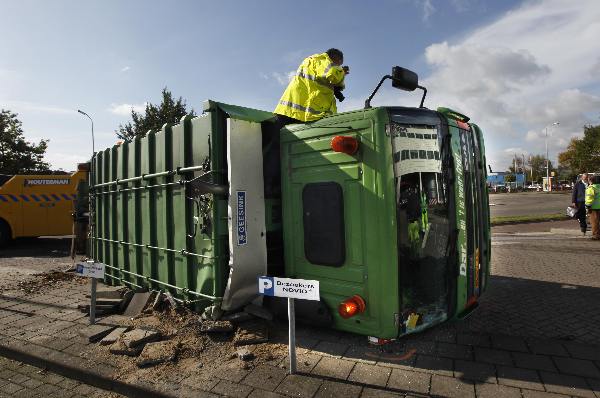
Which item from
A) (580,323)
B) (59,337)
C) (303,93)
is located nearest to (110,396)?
(59,337)

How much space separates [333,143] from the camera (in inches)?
141

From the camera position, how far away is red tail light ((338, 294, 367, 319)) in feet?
11.4

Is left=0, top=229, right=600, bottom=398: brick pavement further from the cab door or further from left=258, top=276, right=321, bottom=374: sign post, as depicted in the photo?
the cab door

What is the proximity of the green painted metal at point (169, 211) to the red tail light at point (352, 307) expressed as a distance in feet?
4.72

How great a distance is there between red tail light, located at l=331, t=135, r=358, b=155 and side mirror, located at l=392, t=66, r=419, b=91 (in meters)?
0.96

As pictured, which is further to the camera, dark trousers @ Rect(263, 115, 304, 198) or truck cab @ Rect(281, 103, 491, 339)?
dark trousers @ Rect(263, 115, 304, 198)

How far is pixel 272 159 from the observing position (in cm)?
447

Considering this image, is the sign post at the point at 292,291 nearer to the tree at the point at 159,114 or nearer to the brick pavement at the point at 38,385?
the brick pavement at the point at 38,385

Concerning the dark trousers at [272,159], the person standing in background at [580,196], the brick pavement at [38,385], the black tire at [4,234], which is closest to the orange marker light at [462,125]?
the dark trousers at [272,159]

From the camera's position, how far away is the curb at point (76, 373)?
3.25 meters

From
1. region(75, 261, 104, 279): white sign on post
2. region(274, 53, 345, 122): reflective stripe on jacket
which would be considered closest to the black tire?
region(75, 261, 104, 279): white sign on post

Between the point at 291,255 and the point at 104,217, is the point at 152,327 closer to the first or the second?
the point at 291,255

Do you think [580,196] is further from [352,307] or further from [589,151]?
[589,151]

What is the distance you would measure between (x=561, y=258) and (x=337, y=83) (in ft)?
22.9
